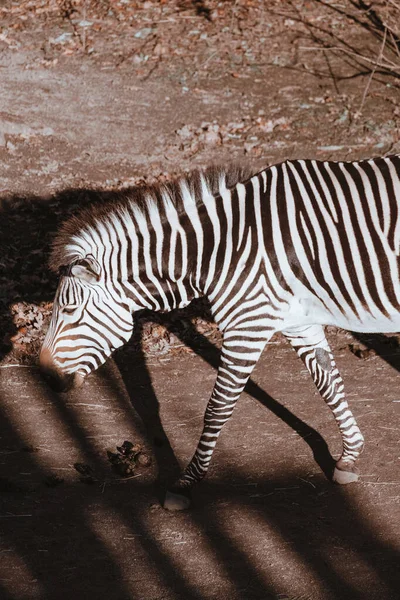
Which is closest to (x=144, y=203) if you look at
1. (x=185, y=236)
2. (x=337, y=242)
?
(x=185, y=236)

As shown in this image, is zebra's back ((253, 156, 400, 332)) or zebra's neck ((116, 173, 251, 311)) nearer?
zebra's back ((253, 156, 400, 332))

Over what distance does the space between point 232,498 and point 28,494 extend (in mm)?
1374

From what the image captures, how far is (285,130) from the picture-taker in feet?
35.3

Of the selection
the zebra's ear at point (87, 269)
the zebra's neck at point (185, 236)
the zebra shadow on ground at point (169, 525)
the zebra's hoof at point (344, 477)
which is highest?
the zebra's neck at point (185, 236)

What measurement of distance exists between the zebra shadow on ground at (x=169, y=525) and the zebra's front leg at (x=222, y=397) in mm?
147

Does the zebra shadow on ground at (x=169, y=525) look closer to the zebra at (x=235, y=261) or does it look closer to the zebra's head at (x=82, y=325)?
the zebra at (x=235, y=261)

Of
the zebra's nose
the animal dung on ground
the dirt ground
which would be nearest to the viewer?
the dirt ground

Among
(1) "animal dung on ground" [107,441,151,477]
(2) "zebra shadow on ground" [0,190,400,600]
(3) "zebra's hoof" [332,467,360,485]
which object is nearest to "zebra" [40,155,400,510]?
(2) "zebra shadow on ground" [0,190,400,600]


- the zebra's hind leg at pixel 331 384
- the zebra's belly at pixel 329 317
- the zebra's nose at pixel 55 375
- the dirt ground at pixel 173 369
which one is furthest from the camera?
the zebra's hind leg at pixel 331 384

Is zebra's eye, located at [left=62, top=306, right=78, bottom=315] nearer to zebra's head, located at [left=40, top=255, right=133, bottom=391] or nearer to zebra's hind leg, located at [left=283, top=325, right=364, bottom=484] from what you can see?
zebra's head, located at [left=40, top=255, right=133, bottom=391]

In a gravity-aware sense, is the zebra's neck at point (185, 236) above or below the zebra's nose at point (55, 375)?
above

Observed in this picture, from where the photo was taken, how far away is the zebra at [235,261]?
4809 millimetres

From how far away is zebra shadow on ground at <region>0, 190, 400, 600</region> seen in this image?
4.47m

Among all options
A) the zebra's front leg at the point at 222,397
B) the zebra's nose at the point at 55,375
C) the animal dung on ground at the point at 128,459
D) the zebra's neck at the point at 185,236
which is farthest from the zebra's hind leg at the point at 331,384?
the zebra's nose at the point at 55,375
